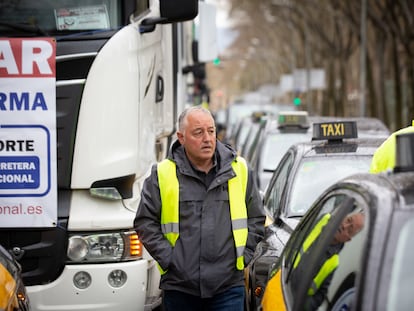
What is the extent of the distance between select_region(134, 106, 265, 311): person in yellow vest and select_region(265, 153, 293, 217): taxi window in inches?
101

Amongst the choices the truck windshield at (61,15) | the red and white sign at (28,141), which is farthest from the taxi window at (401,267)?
the truck windshield at (61,15)

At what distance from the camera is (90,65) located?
692cm

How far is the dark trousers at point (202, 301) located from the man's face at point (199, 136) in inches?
27.9

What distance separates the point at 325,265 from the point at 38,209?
3.26m

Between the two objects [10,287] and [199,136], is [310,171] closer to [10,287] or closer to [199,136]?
[199,136]

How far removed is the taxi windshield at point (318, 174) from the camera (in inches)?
304

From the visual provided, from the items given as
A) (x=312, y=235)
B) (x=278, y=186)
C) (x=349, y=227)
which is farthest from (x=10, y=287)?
(x=278, y=186)

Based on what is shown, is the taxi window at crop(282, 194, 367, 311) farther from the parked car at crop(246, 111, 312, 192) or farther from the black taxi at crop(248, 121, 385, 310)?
the parked car at crop(246, 111, 312, 192)

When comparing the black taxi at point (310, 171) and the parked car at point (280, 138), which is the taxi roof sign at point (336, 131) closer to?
the black taxi at point (310, 171)

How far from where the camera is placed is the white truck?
22.2 ft

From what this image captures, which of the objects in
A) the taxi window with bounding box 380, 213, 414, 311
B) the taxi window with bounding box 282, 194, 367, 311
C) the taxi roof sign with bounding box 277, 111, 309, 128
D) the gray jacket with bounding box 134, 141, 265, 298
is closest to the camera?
the taxi window with bounding box 380, 213, 414, 311

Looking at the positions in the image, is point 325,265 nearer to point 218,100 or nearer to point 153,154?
point 153,154

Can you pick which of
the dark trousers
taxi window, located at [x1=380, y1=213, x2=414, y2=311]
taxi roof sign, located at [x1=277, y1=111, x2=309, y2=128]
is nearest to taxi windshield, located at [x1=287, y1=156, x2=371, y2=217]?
the dark trousers

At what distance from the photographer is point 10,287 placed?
15.7 ft
